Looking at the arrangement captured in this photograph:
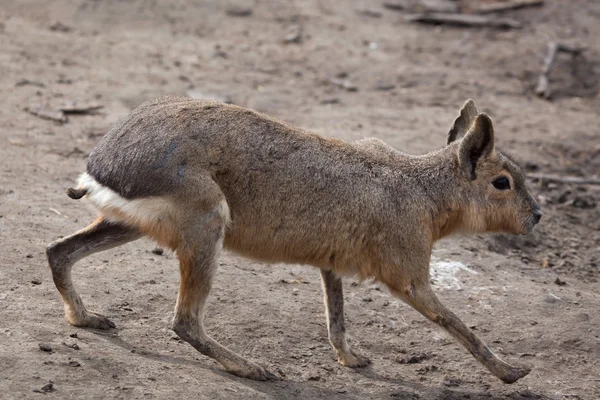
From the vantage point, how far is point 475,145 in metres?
5.81

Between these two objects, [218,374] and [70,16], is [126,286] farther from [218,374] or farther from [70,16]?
[70,16]

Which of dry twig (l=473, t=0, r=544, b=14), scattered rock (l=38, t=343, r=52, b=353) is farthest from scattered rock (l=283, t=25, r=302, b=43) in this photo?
scattered rock (l=38, t=343, r=52, b=353)

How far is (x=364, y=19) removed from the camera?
47.1 feet

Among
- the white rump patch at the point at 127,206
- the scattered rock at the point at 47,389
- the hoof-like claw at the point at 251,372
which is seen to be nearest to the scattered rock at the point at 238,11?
the white rump patch at the point at 127,206

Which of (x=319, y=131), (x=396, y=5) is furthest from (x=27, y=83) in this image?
(x=396, y=5)

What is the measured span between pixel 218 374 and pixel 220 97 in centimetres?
568

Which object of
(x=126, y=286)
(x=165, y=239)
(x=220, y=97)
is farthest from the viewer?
(x=220, y=97)

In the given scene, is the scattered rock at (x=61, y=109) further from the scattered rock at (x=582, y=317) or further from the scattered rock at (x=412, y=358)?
the scattered rock at (x=582, y=317)

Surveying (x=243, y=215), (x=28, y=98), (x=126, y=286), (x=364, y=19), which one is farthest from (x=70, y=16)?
(x=243, y=215)

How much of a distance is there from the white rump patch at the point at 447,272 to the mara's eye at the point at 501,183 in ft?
4.08

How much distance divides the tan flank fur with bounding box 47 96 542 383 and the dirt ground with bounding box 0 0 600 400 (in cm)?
34

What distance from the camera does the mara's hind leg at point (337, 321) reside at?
5.92 meters

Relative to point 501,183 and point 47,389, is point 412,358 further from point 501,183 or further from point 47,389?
point 47,389

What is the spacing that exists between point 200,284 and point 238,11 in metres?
8.99
